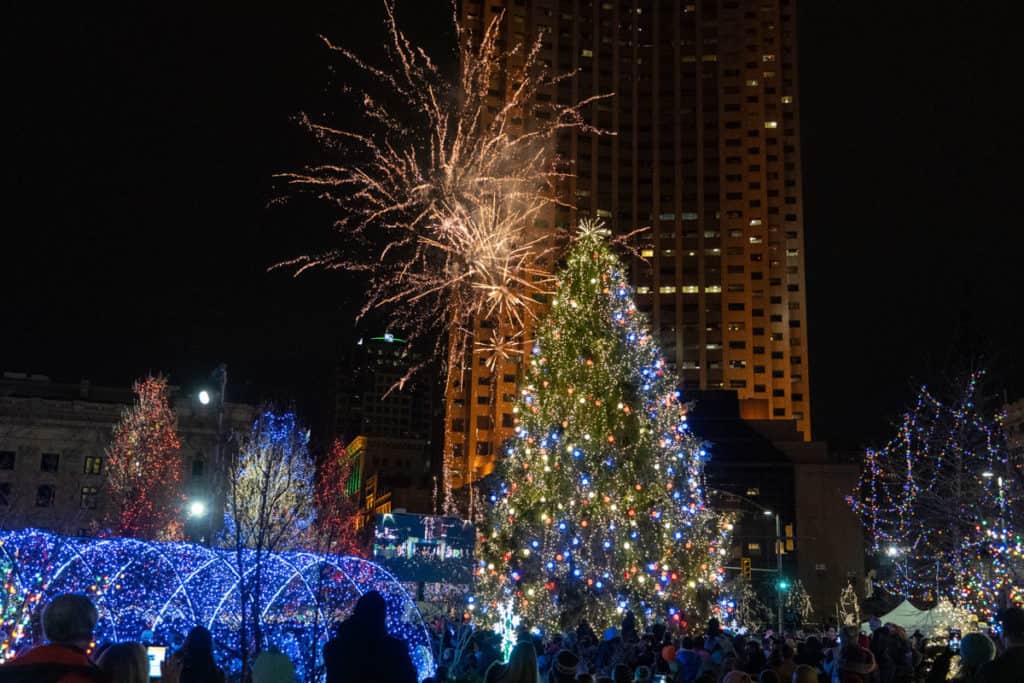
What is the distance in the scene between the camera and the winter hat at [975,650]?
688 centimetres

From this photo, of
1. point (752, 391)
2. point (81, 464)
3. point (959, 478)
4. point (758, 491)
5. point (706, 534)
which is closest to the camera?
point (959, 478)

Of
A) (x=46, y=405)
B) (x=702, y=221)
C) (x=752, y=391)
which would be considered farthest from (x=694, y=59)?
(x=46, y=405)

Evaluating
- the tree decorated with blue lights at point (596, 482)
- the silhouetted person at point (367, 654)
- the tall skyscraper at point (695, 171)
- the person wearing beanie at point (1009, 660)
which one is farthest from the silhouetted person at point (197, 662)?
the tall skyscraper at point (695, 171)

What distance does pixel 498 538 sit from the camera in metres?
24.2

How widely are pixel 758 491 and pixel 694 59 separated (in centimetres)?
5079

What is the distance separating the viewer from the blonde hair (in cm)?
457

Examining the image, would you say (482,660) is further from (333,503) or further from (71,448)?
(71,448)

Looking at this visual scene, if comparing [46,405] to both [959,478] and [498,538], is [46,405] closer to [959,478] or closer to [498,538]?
[498,538]

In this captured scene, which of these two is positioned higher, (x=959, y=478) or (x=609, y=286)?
(x=609, y=286)

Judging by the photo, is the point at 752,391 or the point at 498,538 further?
the point at 752,391

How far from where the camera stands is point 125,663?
4637mm

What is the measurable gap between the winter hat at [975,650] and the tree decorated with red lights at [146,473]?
43.0 m

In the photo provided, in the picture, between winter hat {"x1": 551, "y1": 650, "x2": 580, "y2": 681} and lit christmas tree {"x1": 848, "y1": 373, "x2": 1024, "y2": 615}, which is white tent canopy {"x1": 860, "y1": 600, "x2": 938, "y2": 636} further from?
winter hat {"x1": 551, "y1": 650, "x2": 580, "y2": 681}

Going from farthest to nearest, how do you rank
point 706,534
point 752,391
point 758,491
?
1. point 752,391
2. point 758,491
3. point 706,534
